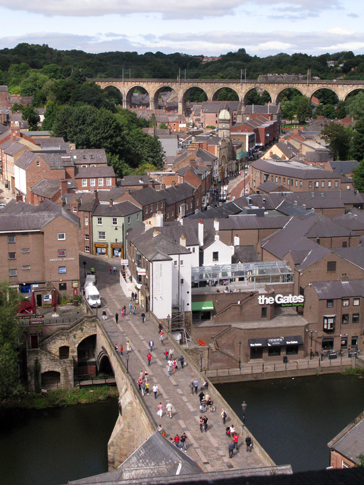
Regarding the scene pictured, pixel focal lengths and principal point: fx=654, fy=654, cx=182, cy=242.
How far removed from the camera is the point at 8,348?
33.0m

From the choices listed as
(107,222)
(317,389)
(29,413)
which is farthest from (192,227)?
(29,413)

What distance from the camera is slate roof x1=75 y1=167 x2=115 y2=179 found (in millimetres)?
65875

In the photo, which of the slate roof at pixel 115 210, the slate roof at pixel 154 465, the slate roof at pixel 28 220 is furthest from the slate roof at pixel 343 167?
the slate roof at pixel 154 465

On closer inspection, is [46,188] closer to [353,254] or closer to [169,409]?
[353,254]

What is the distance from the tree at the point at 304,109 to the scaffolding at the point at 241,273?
9720 centimetres

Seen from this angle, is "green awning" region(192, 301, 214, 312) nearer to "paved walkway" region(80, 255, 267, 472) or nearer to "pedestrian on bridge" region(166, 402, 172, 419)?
"paved walkway" region(80, 255, 267, 472)

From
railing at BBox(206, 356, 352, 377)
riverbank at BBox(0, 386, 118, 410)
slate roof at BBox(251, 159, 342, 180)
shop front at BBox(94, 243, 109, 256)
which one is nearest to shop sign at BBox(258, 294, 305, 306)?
railing at BBox(206, 356, 352, 377)

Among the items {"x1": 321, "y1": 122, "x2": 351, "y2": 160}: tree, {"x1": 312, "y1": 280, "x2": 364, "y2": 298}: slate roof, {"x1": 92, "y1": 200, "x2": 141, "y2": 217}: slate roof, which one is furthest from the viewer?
{"x1": 321, "y1": 122, "x2": 351, "y2": 160}: tree

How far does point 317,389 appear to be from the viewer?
120ft

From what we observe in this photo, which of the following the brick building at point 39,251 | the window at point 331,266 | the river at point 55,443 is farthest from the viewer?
the window at point 331,266

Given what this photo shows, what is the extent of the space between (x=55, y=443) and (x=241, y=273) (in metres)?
17.8

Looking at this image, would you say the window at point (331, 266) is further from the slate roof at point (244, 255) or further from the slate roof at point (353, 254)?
the slate roof at point (244, 255)

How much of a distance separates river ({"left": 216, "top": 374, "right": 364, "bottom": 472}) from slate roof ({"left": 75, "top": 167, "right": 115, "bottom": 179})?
113 feet

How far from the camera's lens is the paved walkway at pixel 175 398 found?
928 inches
